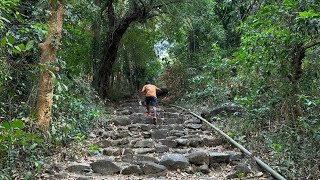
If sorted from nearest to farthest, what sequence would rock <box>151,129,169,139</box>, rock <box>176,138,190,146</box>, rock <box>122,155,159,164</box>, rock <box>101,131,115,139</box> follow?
rock <box>122,155,159,164</box> < rock <box>176,138,190,146</box> < rock <box>151,129,169,139</box> < rock <box>101,131,115,139</box>

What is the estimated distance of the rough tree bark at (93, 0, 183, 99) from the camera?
35.7ft

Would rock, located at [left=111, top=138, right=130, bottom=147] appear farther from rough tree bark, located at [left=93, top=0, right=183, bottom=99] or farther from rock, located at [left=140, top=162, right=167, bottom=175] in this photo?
rough tree bark, located at [left=93, top=0, right=183, bottom=99]

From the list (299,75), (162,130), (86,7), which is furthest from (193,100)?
(299,75)

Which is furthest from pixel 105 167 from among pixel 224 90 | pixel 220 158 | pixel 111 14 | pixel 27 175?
pixel 111 14

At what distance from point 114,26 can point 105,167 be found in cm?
802

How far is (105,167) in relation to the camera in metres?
4.63

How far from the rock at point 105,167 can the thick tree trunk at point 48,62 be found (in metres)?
0.90

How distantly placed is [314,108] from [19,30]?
4.51m

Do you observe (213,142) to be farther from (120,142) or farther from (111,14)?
(111,14)

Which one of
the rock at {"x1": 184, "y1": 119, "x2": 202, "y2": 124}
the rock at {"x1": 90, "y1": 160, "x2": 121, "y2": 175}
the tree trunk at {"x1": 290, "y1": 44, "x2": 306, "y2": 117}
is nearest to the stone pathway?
the rock at {"x1": 90, "y1": 160, "x2": 121, "y2": 175}

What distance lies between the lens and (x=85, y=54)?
11531 millimetres

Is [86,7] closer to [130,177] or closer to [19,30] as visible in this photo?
[19,30]

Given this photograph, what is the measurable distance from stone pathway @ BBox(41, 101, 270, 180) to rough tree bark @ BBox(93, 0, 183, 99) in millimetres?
4891

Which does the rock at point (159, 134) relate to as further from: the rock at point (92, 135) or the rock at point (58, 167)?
the rock at point (58, 167)
